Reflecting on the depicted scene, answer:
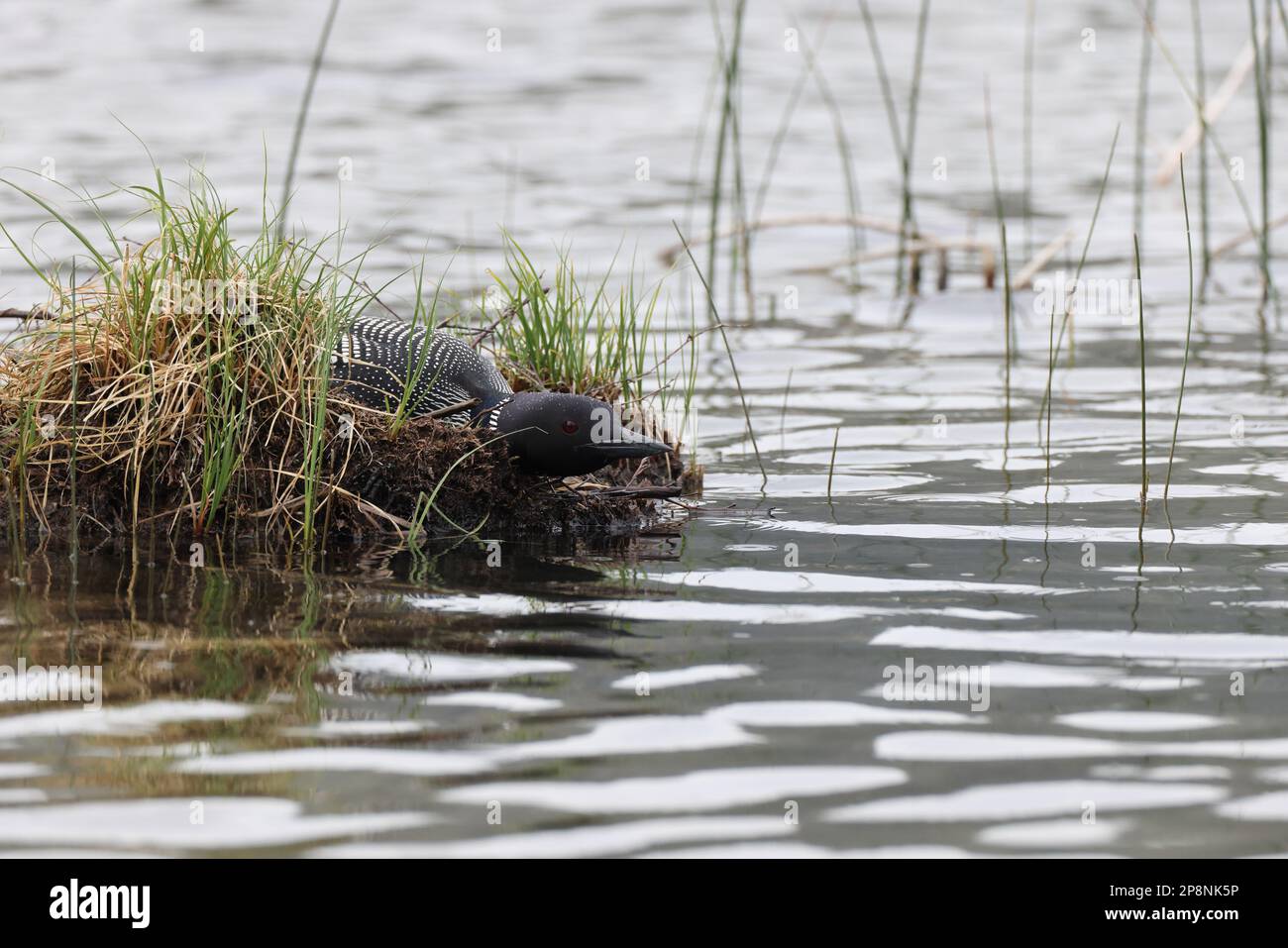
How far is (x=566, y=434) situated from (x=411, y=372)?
0.53m

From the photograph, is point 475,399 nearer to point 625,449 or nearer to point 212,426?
point 625,449

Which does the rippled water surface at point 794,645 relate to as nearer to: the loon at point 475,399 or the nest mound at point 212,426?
the nest mound at point 212,426

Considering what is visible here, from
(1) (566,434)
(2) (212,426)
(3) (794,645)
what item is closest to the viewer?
(3) (794,645)

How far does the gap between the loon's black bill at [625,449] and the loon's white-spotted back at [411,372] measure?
41 centimetres

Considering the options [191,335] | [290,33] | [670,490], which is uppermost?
[290,33]

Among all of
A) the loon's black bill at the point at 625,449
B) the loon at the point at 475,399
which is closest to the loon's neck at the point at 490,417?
the loon at the point at 475,399

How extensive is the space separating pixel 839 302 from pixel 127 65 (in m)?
9.14

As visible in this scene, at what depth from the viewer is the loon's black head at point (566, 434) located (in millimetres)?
5090

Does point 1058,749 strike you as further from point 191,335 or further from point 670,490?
point 191,335

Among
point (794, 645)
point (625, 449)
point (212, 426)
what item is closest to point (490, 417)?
point (625, 449)

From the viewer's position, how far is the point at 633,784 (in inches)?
130

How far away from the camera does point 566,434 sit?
5.09 metres
